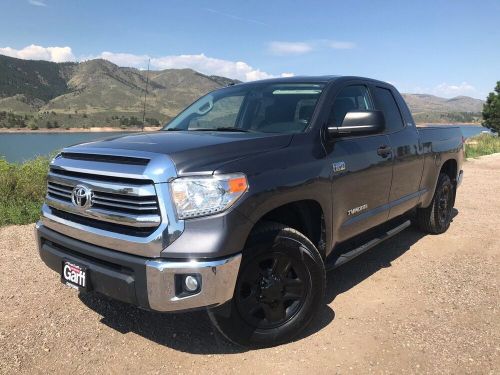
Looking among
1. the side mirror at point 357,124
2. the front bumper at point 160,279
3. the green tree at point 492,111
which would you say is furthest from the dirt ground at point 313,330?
the green tree at point 492,111

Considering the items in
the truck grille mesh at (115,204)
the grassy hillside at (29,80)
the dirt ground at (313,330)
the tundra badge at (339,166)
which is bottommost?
the dirt ground at (313,330)

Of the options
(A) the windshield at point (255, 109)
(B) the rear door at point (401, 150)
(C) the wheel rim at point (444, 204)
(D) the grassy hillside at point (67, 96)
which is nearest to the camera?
(A) the windshield at point (255, 109)

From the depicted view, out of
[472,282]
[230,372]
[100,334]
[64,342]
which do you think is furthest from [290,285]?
[472,282]

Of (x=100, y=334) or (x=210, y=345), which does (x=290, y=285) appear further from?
(x=100, y=334)

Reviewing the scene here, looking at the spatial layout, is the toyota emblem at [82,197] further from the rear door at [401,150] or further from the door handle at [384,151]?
the rear door at [401,150]

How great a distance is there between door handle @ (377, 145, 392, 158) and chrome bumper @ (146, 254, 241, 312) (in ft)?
6.73

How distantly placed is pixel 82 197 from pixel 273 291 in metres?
1.39

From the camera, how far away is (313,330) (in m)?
3.35

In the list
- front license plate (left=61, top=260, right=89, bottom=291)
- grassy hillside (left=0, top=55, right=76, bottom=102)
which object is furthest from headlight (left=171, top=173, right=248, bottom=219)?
grassy hillside (left=0, top=55, right=76, bottom=102)

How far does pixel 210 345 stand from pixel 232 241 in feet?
3.23

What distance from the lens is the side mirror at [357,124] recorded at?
3438 millimetres

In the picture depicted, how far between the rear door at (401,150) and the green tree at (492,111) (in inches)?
2154

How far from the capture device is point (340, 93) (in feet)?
12.9

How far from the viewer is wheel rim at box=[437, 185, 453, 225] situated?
5.88m
